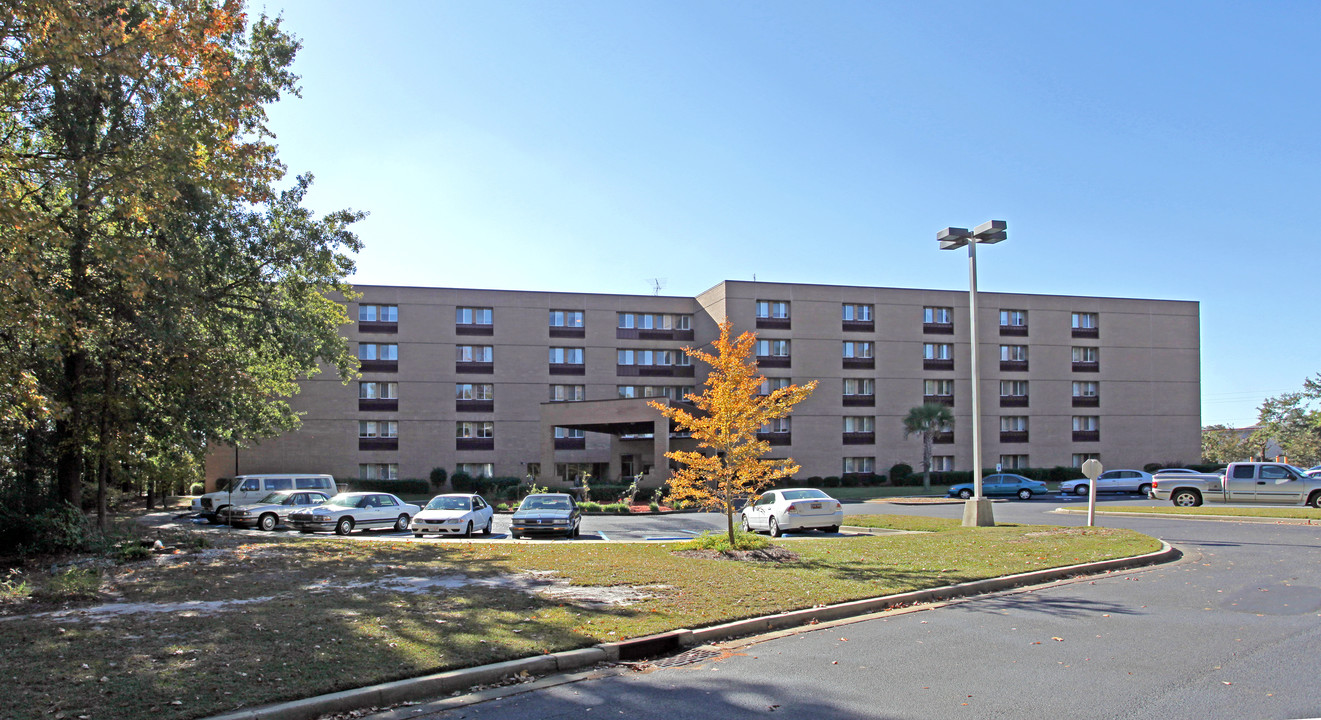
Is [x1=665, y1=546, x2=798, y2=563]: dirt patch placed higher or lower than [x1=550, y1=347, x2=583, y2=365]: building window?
lower

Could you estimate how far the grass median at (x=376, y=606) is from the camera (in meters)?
6.73

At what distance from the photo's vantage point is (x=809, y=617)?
998cm

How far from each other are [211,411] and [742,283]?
121ft

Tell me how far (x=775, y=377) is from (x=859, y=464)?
809cm

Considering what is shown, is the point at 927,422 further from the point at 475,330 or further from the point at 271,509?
the point at 271,509

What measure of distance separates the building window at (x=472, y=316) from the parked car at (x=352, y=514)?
88.5 feet

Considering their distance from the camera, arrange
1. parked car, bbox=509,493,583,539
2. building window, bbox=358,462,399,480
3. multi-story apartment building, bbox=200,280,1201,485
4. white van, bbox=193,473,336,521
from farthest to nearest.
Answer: multi-story apartment building, bbox=200,280,1201,485
building window, bbox=358,462,399,480
white van, bbox=193,473,336,521
parked car, bbox=509,493,583,539

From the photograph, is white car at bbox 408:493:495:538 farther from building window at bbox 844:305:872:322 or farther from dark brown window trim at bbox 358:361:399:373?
building window at bbox 844:305:872:322

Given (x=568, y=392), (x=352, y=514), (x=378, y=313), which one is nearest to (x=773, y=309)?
(x=568, y=392)

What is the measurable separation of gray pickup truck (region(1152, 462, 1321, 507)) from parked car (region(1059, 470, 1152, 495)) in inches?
549

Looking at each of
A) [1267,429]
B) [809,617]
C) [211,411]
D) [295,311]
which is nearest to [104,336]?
[211,411]

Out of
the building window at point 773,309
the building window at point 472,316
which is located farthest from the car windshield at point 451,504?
the building window at point 773,309

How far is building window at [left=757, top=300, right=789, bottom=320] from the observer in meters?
53.9

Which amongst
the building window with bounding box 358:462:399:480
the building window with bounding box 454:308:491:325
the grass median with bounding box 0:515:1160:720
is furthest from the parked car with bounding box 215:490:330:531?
the building window with bounding box 454:308:491:325
